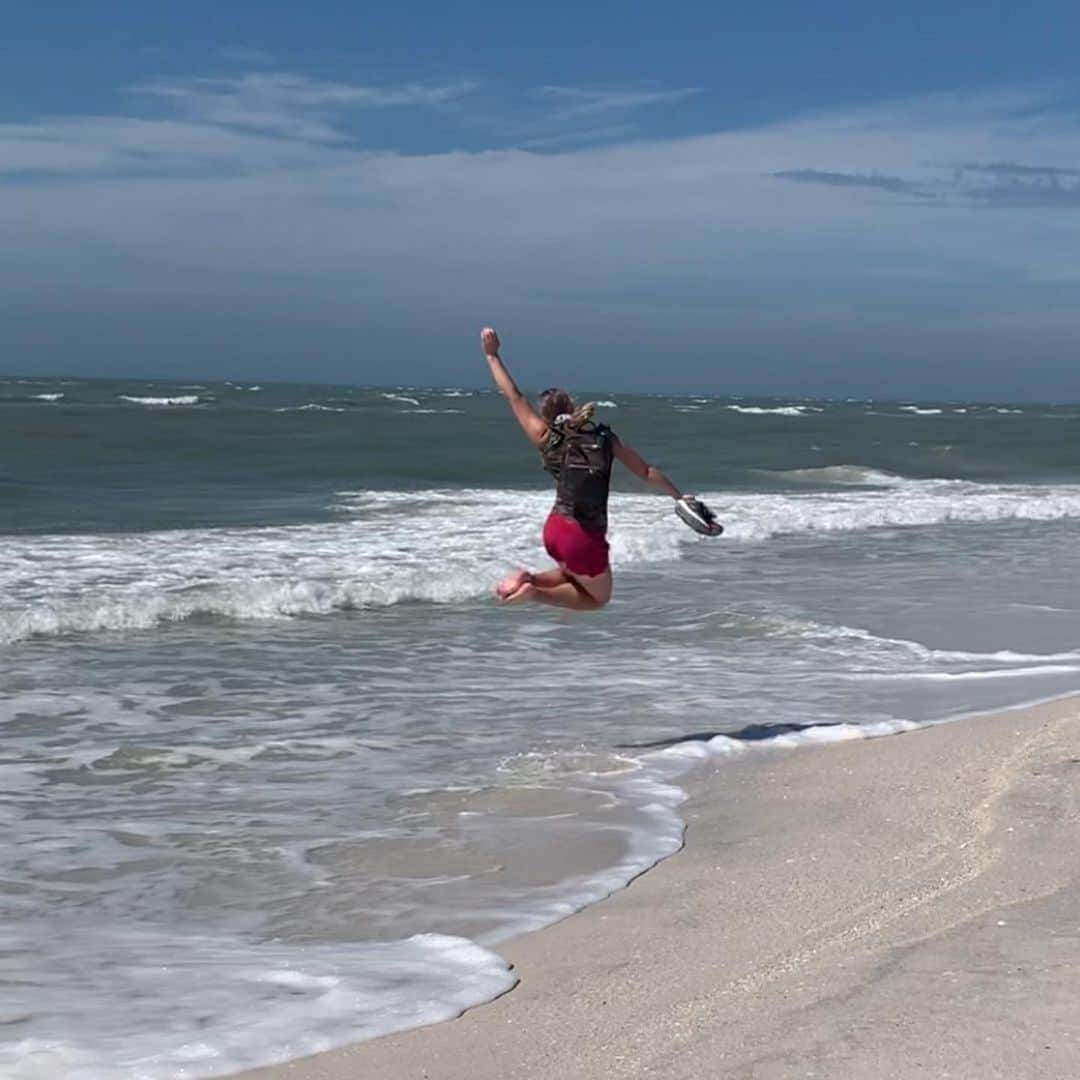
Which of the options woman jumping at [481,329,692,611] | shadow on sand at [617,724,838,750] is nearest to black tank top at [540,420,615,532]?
woman jumping at [481,329,692,611]

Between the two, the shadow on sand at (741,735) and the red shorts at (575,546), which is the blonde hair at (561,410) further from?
the shadow on sand at (741,735)

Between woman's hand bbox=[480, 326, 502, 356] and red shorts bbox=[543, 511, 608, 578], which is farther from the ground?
woman's hand bbox=[480, 326, 502, 356]

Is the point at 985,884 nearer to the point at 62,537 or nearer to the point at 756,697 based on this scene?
the point at 756,697

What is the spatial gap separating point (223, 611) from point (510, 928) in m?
8.00

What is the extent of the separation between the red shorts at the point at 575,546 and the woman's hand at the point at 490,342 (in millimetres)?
851

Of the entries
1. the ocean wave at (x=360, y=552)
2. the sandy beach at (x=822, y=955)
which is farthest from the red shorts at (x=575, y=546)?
the ocean wave at (x=360, y=552)

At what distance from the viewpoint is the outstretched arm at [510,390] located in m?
7.54

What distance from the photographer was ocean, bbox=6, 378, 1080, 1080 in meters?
4.48

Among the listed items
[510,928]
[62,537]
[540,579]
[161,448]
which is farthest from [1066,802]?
[161,448]

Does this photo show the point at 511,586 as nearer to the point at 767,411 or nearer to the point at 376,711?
the point at 376,711

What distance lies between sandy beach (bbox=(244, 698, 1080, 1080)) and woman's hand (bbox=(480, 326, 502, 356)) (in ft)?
8.00

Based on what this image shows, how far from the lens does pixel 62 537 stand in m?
16.8

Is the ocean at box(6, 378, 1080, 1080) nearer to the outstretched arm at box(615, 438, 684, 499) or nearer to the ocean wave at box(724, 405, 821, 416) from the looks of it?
the outstretched arm at box(615, 438, 684, 499)

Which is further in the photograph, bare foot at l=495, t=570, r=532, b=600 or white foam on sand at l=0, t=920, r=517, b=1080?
bare foot at l=495, t=570, r=532, b=600
